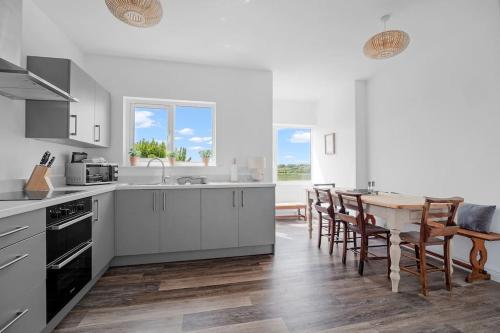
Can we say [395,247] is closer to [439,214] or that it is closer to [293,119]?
[439,214]

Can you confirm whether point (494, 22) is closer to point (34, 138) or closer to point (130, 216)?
point (130, 216)

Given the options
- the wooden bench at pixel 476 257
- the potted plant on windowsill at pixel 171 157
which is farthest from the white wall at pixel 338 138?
the potted plant on windowsill at pixel 171 157

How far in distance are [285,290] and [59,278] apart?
1802 mm

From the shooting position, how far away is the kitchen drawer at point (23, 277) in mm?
1264

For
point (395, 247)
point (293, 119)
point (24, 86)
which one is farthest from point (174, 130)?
point (395, 247)

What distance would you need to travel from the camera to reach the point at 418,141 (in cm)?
344

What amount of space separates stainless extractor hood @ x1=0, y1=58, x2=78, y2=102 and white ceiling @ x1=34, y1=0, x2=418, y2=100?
97 cm

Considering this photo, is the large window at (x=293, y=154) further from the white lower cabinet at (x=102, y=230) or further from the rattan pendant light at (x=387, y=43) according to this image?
the white lower cabinet at (x=102, y=230)

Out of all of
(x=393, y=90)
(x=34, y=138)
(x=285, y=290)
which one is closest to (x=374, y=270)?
(x=285, y=290)

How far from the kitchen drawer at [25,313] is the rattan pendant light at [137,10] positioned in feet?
6.50

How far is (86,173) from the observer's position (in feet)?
8.89

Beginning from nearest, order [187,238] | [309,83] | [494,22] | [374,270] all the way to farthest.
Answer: [494,22], [374,270], [187,238], [309,83]

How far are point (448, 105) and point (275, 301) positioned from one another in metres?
3.05

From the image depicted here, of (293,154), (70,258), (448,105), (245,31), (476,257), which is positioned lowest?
(476,257)
